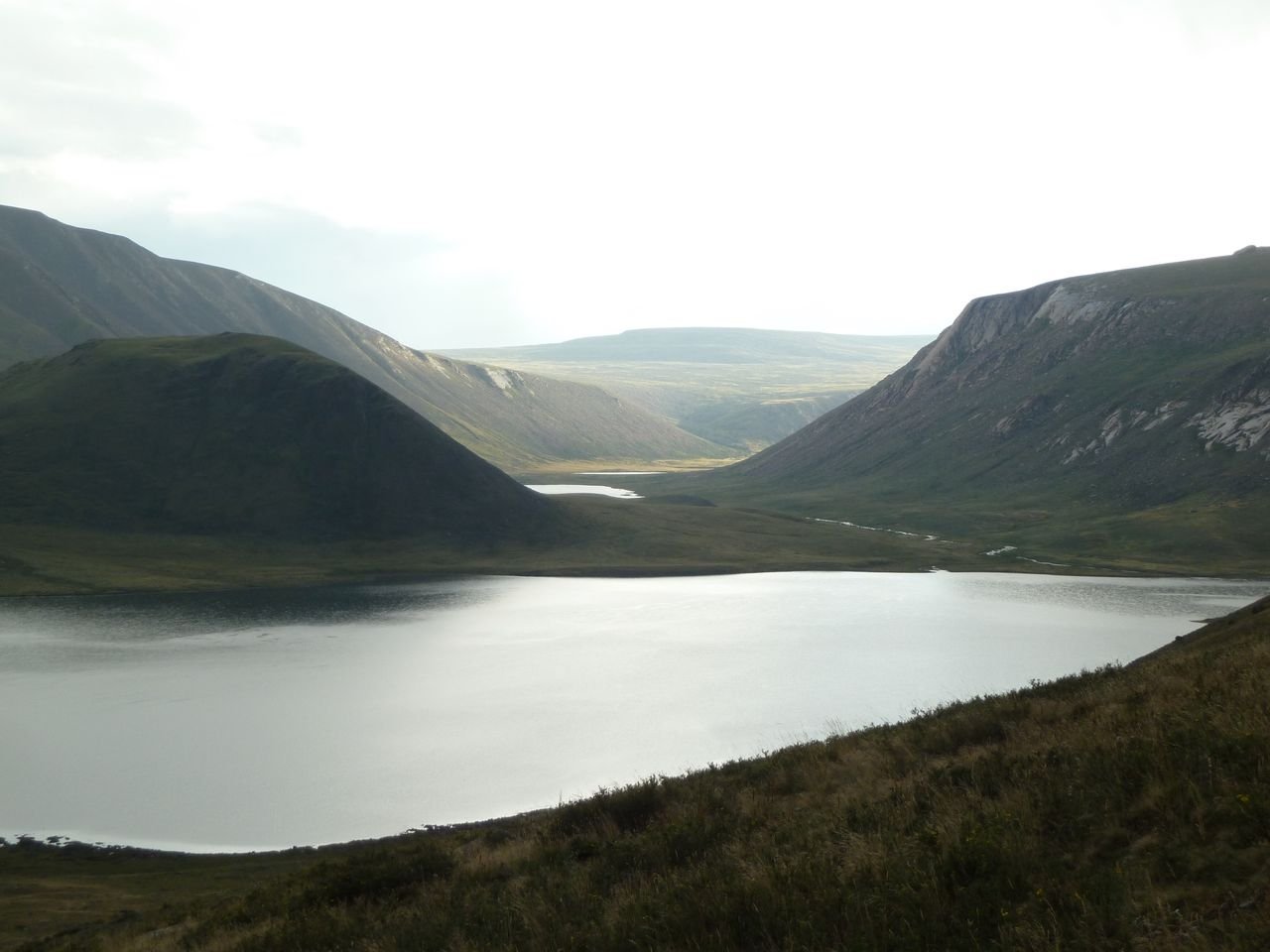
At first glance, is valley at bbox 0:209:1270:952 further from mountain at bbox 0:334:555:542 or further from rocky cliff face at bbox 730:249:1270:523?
rocky cliff face at bbox 730:249:1270:523

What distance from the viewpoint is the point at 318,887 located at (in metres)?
15.8

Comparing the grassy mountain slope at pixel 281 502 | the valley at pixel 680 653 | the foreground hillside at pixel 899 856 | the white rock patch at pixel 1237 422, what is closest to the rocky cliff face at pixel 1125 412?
the white rock patch at pixel 1237 422

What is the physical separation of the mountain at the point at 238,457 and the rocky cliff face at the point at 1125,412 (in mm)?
83634

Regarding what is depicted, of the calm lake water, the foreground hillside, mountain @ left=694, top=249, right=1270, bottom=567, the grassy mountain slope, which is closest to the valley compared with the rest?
the foreground hillside

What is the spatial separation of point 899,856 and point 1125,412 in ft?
549

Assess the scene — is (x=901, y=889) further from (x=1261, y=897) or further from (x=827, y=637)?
(x=827, y=637)

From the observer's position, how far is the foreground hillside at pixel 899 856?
9078mm

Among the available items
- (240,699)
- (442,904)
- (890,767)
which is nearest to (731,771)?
(890,767)

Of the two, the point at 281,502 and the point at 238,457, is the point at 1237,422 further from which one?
the point at 238,457

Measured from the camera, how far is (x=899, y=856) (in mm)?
10594

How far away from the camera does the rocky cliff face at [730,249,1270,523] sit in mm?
137625

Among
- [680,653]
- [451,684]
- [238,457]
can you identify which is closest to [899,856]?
[451,684]

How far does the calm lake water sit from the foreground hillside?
18904 mm

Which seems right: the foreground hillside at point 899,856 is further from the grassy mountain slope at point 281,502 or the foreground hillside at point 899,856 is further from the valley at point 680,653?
the grassy mountain slope at point 281,502
